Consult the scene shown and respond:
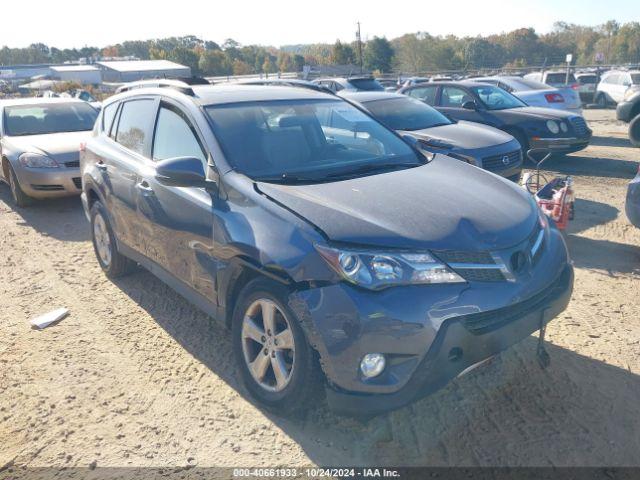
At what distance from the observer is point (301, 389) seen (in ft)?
9.34

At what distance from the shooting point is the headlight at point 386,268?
2615 mm

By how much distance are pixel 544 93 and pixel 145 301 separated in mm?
12472

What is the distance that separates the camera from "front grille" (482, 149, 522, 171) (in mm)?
7203

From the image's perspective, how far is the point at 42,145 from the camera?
821 centimetres

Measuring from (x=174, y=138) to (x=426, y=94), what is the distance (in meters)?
8.36

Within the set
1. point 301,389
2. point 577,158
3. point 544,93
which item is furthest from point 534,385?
point 544,93

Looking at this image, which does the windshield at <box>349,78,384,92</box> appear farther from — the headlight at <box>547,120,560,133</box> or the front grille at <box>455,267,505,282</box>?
the front grille at <box>455,267,505,282</box>

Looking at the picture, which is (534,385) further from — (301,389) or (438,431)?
Answer: (301,389)

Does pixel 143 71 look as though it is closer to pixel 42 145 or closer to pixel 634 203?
pixel 42 145

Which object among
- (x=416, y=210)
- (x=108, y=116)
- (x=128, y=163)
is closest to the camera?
(x=416, y=210)

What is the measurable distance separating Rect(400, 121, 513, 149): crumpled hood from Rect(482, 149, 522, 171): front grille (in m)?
0.20

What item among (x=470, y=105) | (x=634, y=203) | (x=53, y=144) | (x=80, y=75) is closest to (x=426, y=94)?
(x=470, y=105)

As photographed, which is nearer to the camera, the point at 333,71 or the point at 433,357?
the point at 433,357

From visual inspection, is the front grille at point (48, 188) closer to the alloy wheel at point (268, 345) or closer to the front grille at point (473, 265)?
the alloy wheel at point (268, 345)
